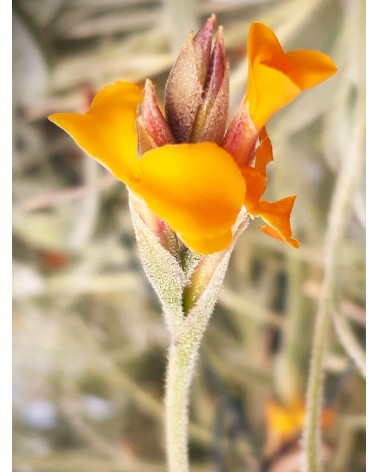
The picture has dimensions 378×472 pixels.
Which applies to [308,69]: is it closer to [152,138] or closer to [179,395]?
[152,138]

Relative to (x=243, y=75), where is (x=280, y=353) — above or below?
below

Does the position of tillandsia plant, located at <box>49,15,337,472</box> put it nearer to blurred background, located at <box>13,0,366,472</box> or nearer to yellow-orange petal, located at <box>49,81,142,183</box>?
yellow-orange petal, located at <box>49,81,142,183</box>

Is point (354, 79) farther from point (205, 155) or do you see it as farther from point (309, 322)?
point (205, 155)

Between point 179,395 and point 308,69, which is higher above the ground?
point 308,69

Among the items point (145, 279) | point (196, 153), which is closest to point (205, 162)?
point (196, 153)

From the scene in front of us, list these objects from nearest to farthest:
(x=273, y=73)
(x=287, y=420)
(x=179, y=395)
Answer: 1. (x=273, y=73)
2. (x=179, y=395)
3. (x=287, y=420)

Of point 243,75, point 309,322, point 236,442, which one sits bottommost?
point 236,442
